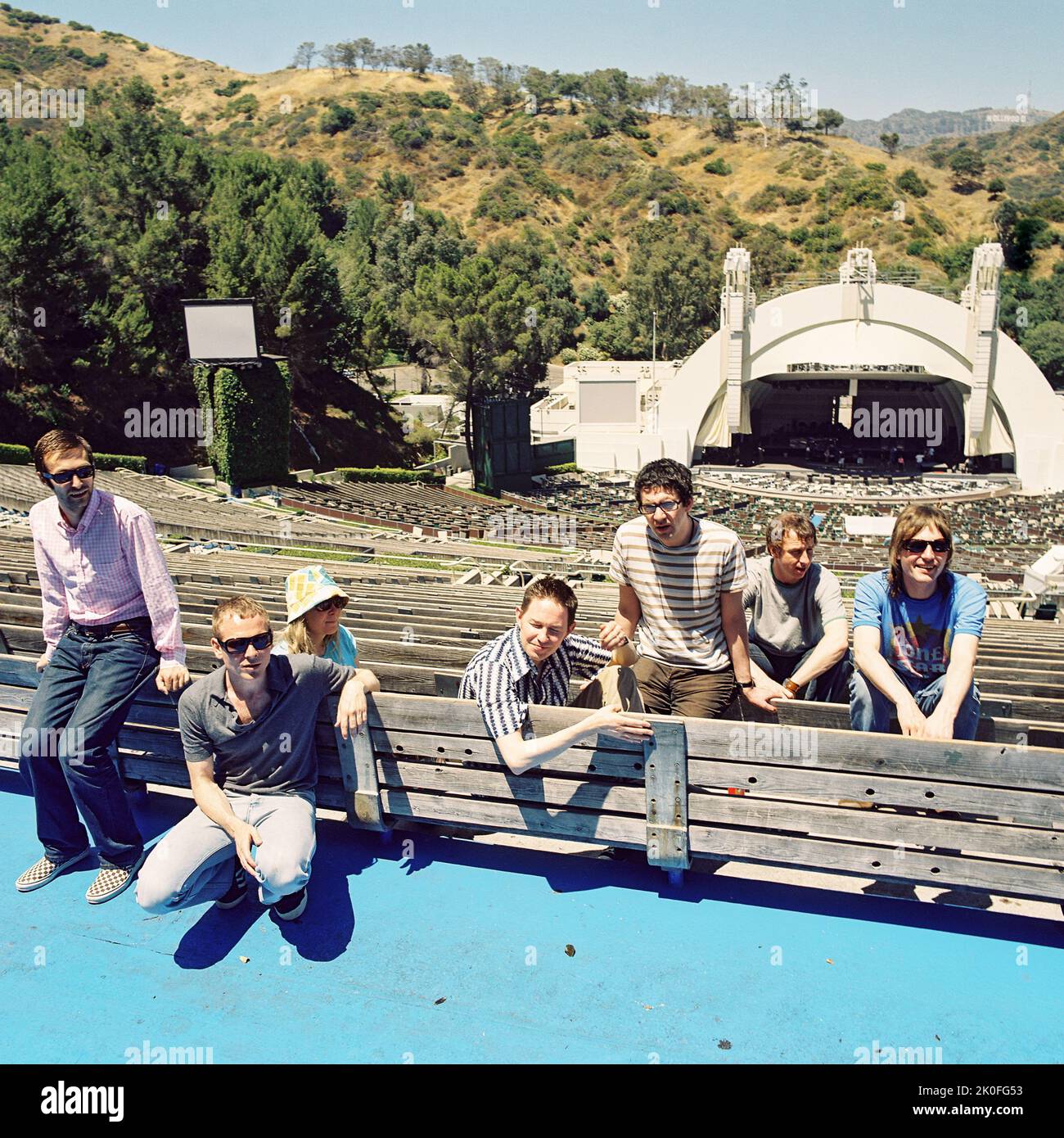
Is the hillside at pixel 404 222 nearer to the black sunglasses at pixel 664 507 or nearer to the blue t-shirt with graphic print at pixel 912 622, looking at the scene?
the black sunglasses at pixel 664 507

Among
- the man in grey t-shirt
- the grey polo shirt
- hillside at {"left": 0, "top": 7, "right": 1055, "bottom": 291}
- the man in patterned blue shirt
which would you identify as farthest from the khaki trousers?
hillside at {"left": 0, "top": 7, "right": 1055, "bottom": 291}

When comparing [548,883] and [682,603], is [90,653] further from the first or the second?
[682,603]

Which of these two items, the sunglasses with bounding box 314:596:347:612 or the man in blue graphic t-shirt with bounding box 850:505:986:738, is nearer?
the man in blue graphic t-shirt with bounding box 850:505:986:738

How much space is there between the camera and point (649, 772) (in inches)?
156

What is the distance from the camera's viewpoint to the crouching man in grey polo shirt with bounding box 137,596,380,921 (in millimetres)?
3854

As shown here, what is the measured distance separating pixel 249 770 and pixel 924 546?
10.4 feet

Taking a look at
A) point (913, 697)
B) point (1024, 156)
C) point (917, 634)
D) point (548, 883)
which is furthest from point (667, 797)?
point (1024, 156)

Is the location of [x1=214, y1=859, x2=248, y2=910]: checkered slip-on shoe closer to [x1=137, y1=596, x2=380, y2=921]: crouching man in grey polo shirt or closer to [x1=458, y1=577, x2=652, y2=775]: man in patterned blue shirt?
[x1=137, y1=596, x2=380, y2=921]: crouching man in grey polo shirt

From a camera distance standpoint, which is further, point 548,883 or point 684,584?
point 684,584

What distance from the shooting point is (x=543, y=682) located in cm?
439

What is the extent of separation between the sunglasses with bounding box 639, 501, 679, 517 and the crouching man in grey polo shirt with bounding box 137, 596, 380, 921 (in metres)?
1.54

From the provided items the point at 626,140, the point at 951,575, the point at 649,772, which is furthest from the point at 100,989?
the point at 626,140
